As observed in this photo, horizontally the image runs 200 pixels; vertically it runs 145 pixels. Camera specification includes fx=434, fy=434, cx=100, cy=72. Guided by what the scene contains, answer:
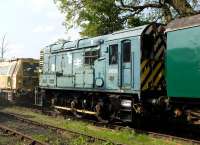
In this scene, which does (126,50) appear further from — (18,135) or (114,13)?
(114,13)

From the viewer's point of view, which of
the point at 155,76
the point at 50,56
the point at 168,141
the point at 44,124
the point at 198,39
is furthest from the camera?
the point at 50,56

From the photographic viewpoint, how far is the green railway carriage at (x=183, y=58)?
12328 millimetres

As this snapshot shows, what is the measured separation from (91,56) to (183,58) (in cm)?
621

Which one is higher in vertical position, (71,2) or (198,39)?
(71,2)

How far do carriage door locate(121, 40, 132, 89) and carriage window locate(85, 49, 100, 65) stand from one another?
2088 mm

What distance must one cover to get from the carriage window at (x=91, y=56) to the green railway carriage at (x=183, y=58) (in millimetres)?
4991

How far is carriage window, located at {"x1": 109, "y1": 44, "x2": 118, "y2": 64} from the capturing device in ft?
53.6

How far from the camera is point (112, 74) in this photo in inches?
650

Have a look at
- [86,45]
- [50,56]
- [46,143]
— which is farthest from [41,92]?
[46,143]

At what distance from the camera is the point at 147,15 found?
28.5 meters

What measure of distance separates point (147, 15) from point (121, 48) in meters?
13.0

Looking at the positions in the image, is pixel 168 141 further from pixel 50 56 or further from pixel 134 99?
pixel 50 56

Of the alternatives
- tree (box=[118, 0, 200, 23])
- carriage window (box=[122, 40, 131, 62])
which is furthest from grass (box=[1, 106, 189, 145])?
tree (box=[118, 0, 200, 23])

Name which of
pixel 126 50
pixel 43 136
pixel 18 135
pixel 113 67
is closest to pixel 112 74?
pixel 113 67
